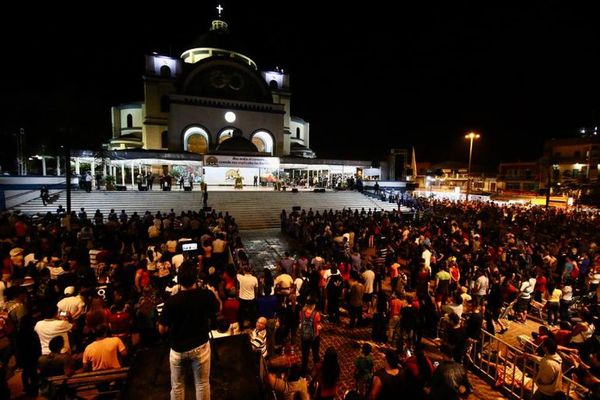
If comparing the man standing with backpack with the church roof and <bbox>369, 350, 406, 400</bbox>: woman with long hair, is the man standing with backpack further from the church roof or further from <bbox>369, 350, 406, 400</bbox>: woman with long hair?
the church roof

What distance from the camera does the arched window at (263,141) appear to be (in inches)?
1419

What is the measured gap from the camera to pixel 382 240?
1208cm

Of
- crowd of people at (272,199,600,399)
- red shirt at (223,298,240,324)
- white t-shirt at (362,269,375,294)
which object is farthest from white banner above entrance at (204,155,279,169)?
red shirt at (223,298,240,324)

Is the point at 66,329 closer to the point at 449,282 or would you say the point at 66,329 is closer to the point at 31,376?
the point at 31,376

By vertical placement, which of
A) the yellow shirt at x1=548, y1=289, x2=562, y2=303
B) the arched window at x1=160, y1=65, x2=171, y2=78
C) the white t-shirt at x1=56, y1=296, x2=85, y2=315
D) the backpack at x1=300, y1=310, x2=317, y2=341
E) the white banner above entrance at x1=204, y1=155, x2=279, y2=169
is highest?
the arched window at x1=160, y1=65, x2=171, y2=78

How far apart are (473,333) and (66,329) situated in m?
6.64

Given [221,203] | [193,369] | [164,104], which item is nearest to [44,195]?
[221,203]

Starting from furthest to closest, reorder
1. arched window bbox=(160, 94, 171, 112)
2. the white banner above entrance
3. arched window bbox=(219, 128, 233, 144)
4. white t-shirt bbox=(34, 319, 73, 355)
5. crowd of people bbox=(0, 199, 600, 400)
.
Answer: arched window bbox=(160, 94, 171, 112), arched window bbox=(219, 128, 233, 144), the white banner above entrance, white t-shirt bbox=(34, 319, 73, 355), crowd of people bbox=(0, 199, 600, 400)

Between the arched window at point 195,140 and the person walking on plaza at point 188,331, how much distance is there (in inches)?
1283

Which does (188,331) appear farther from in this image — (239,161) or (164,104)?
(164,104)

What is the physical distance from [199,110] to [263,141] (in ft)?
25.4

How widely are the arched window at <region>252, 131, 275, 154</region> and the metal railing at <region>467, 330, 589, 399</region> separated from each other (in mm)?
32369

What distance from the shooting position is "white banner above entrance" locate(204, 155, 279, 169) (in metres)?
25.4

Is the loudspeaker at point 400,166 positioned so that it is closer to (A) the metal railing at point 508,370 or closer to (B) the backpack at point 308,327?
(A) the metal railing at point 508,370
